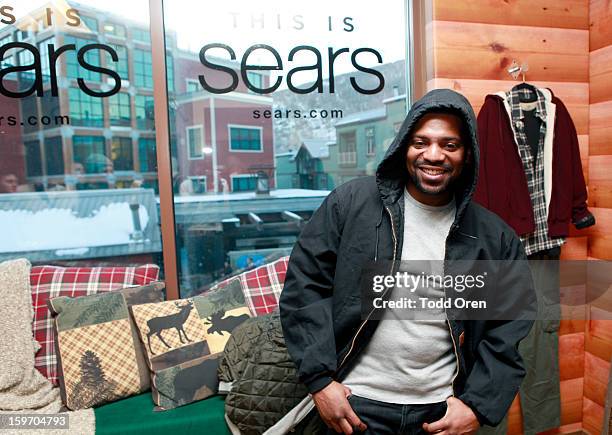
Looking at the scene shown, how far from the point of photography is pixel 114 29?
205 cm

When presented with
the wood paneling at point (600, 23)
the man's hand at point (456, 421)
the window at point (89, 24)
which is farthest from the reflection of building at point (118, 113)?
the wood paneling at point (600, 23)

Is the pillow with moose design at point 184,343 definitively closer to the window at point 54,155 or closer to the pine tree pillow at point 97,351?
the pine tree pillow at point 97,351

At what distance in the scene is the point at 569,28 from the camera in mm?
2156

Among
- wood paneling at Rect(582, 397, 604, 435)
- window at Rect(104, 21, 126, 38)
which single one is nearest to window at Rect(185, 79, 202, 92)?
window at Rect(104, 21, 126, 38)

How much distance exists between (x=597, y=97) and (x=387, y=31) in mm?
1037

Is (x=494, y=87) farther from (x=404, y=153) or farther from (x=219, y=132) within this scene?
(x=219, y=132)

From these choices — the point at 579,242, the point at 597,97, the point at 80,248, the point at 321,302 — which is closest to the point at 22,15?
the point at 80,248

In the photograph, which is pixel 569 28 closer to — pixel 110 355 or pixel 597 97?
pixel 597 97

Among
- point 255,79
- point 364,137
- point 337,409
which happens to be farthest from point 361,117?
point 337,409

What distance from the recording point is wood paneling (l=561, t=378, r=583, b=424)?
2.32 meters

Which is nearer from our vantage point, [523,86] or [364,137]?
[523,86]

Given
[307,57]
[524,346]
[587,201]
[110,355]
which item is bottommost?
[524,346]

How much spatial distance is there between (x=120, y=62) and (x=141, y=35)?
153mm

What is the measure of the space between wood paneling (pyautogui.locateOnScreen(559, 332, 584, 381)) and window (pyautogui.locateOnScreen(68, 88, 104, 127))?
2459 millimetres
